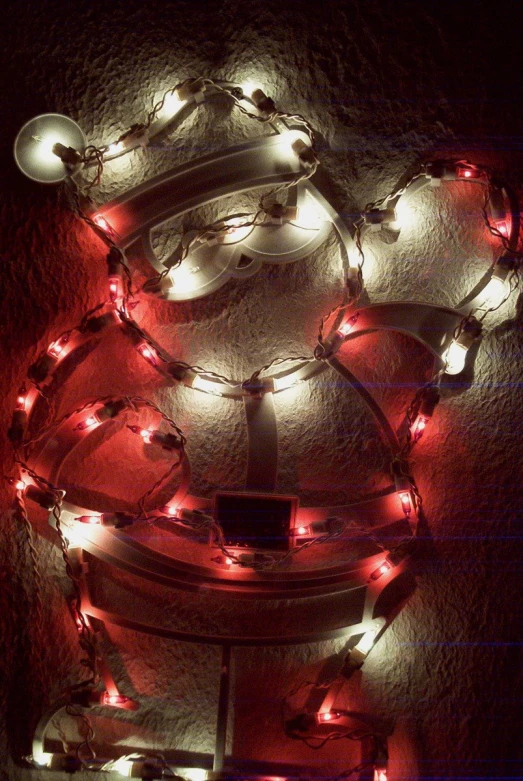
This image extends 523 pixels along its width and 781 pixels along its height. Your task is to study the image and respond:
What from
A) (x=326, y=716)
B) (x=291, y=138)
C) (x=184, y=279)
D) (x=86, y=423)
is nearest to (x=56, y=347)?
(x=86, y=423)

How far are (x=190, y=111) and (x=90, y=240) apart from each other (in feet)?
1.07

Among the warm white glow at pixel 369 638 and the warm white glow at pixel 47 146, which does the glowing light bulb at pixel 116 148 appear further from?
the warm white glow at pixel 369 638

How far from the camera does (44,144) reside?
1.39 m

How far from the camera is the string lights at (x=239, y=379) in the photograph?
1.32m

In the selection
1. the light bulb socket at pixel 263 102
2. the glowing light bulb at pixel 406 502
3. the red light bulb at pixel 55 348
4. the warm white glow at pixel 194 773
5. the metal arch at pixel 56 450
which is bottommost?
the warm white glow at pixel 194 773

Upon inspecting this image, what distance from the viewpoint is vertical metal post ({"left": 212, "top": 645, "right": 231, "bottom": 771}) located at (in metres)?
1.29

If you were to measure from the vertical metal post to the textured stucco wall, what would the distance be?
2 cm

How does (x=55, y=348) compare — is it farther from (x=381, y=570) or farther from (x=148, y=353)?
(x=381, y=570)

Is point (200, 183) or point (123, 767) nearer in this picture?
point (123, 767)

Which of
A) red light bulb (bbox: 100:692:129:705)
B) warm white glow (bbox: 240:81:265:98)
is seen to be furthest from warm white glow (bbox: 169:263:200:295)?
red light bulb (bbox: 100:692:129:705)

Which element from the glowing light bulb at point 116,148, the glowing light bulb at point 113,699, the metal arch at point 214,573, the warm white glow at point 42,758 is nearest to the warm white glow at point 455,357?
the metal arch at point 214,573

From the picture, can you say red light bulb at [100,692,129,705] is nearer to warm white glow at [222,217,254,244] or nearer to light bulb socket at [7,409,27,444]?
light bulb socket at [7,409,27,444]

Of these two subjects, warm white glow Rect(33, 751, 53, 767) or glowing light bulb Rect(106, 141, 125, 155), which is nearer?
warm white glow Rect(33, 751, 53, 767)

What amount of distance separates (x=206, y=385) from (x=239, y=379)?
0.08 m
